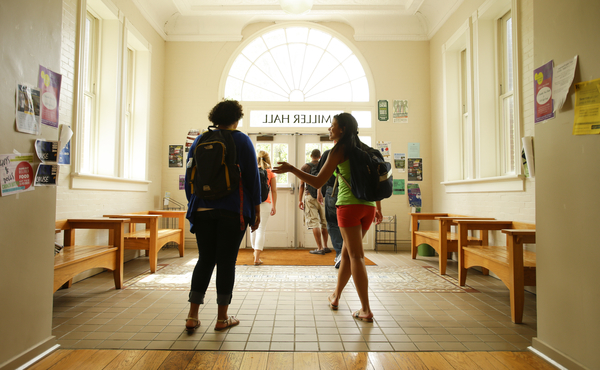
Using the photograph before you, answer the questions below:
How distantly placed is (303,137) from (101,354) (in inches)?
196

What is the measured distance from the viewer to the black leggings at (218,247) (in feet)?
7.35

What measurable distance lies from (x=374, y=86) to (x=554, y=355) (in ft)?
17.1

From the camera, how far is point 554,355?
6.37 feet

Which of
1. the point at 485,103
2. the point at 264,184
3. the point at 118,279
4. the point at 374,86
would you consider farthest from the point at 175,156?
the point at 485,103

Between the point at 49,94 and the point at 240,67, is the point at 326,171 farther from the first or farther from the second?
the point at 240,67

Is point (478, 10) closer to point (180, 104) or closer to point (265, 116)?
point (265, 116)

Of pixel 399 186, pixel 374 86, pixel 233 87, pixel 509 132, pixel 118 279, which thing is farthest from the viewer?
pixel 233 87

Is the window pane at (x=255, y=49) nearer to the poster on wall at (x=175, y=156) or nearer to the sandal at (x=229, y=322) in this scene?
the poster on wall at (x=175, y=156)

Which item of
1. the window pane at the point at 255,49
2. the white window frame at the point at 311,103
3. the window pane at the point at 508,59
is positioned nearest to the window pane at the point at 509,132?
the window pane at the point at 508,59

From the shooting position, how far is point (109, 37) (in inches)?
187

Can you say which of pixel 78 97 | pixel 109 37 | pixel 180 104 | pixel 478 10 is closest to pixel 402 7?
pixel 478 10

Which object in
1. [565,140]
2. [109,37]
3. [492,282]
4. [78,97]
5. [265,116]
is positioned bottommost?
[492,282]

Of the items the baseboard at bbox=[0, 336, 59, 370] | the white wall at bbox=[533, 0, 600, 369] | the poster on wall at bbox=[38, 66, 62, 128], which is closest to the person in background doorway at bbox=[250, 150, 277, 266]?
the poster on wall at bbox=[38, 66, 62, 128]

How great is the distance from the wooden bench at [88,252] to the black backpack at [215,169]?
1.44 meters
